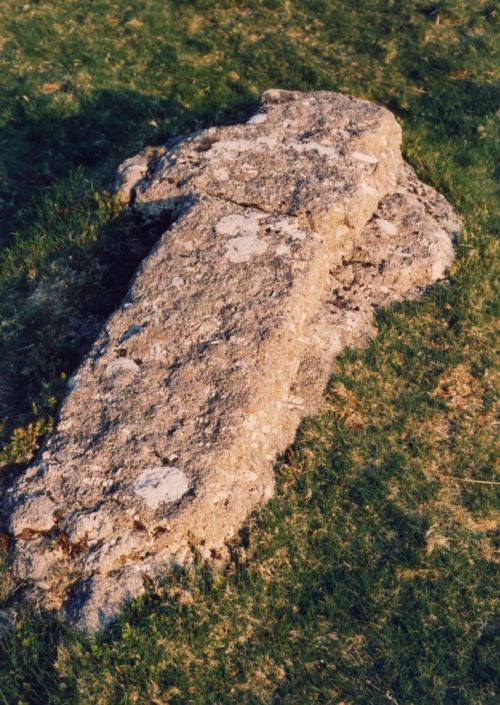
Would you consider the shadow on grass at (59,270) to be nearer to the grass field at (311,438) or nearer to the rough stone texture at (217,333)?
the grass field at (311,438)

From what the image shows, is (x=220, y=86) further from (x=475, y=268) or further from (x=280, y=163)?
(x=475, y=268)

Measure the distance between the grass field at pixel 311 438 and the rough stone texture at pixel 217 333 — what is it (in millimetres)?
204

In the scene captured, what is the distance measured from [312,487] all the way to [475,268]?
2.78 m

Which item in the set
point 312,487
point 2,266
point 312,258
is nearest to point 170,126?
point 2,266

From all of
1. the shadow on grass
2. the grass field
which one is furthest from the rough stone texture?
the shadow on grass

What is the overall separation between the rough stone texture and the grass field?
20 cm

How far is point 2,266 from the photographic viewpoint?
671 centimetres

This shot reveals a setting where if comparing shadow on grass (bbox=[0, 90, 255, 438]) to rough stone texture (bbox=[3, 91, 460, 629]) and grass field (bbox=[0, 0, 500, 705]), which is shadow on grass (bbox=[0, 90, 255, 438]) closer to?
grass field (bbox=[0, 0, 500, 705])

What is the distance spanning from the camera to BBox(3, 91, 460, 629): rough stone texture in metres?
4.51

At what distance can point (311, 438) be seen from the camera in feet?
17.3

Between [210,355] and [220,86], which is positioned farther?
[220,86]

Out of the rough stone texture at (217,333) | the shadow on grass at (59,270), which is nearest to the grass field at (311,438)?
the shadow on grass at (59,270)

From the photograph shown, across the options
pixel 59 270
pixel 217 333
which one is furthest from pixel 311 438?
pixel 59 270

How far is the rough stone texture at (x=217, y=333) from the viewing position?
4.51 metres
